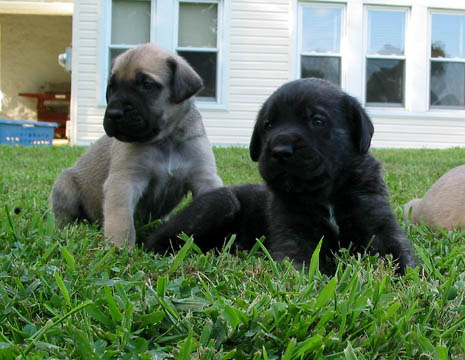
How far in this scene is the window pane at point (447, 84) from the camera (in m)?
13.3

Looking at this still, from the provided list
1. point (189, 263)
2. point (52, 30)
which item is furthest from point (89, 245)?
point (52, 30)

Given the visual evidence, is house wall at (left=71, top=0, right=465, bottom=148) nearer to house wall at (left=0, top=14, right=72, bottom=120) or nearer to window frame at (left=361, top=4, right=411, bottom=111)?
window frame at (left=361, top=4, right=411, bottom=111)

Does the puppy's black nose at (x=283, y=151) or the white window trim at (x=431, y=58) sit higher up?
the white window trim at (x=431, y=58)

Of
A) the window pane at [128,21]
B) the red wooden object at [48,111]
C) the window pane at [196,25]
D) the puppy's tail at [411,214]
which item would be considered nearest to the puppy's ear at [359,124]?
the puppy's tail at [411,214]

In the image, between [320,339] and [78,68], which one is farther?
[78,68]

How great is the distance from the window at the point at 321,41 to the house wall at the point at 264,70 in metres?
0.26

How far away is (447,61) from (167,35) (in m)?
6.89

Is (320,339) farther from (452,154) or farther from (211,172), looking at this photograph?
(452,154)

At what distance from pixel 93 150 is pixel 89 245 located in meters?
1.48

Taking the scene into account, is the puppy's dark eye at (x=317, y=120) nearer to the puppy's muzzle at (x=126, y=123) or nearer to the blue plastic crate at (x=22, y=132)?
the puppy's muzzle at (x=126, y=123)

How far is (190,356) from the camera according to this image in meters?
1.44

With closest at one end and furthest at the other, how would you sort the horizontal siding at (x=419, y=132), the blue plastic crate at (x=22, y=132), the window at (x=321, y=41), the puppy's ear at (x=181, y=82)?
the puppy's ear at (x=181, y=82), the blue plastic crate at (x=22, y=132), the window at (x=321, y=41), the horizontal siding at (x=419, y=132)

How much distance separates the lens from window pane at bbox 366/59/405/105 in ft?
43.0

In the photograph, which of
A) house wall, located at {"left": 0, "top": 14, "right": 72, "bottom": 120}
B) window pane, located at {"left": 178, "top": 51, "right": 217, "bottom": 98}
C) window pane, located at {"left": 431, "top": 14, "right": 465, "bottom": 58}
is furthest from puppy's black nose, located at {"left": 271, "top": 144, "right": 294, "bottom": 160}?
house wall, located at {"left": 0, "top": 14, "right": 72, "bottom": 120}
